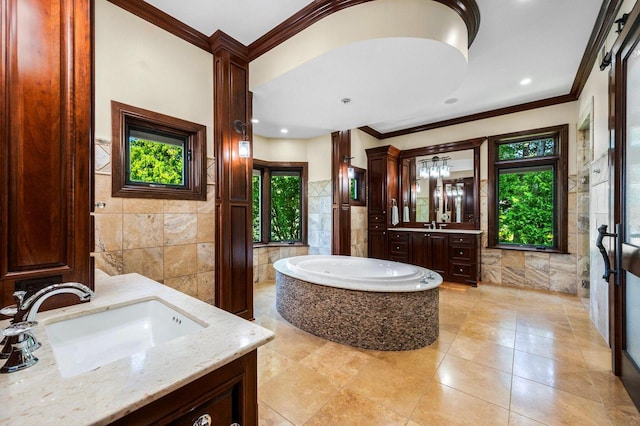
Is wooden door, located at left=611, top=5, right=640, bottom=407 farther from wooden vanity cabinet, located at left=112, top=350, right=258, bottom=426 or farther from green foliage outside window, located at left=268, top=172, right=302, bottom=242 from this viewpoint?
green foliage outside window, located at left=268, top=172, right=302, bottom=242

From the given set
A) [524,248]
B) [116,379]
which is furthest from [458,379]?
[524,248]

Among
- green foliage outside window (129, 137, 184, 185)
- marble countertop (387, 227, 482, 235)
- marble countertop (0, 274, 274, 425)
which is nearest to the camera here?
marble countertop (0, 274, 274, 425)

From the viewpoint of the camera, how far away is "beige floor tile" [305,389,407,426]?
1.57m

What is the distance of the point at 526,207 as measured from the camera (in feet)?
14.4

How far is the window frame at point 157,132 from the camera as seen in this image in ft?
6.95

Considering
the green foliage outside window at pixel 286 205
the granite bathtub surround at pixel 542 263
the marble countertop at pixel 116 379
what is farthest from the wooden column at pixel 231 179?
the granite bathtub surround at pixel 542 263

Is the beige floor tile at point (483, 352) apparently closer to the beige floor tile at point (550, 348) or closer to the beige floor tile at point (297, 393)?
the beige floor tile at point (550, 348)

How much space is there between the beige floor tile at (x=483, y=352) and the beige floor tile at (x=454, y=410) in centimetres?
53

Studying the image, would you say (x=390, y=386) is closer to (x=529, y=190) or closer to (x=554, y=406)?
(x=554, y=406)

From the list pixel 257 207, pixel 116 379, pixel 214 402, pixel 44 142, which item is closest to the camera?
pixel 116 379

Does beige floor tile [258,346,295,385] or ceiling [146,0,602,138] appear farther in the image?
ceiling [146,0,602,138]

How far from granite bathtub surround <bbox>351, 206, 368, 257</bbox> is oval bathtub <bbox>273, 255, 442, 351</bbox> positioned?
1.94 meters

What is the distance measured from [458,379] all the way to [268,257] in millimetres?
3578

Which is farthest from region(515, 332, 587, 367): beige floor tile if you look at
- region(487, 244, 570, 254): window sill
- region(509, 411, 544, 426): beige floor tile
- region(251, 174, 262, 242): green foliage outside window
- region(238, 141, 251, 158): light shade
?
region(251, 174, 262, 242): green foliage outside window
